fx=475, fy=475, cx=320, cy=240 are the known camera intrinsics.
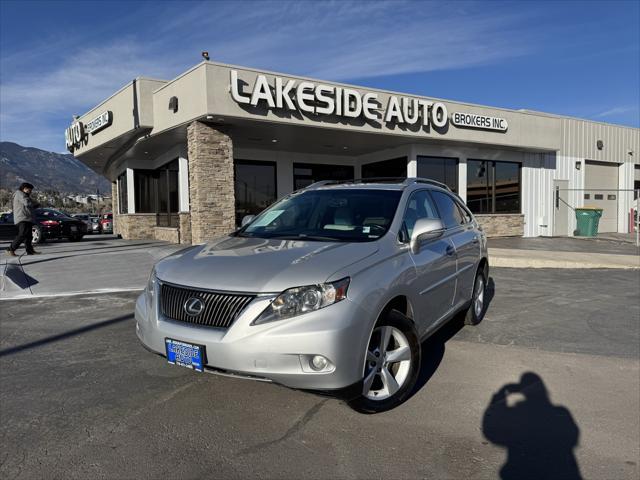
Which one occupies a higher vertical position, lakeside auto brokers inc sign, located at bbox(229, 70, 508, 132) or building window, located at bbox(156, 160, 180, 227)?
lakeside auto brokers inc sign, located at bbox(229, 70, 508, 132)

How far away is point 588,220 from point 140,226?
1916 cm

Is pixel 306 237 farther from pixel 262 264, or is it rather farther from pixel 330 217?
pixel 262 264

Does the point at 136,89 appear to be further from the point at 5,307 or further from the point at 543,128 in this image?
the point at 543,128

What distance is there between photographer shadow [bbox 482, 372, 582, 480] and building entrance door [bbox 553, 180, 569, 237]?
62.7 feet

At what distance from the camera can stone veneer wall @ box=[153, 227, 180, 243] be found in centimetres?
1684

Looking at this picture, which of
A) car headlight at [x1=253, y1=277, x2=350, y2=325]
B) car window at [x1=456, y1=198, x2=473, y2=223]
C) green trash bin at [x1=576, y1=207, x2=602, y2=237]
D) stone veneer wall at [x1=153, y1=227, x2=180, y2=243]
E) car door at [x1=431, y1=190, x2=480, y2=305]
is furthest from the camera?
green trash bin at [x1=576, y1=207, x2=602, y2=237]

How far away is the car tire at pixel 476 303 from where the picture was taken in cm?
566

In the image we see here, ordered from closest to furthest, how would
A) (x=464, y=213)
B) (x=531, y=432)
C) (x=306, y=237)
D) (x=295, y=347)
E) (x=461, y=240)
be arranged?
(x=295, y=347)
(x=531, y=432)
(x=306, y=237)
(x=461, y=240)
(x=464, y=213)

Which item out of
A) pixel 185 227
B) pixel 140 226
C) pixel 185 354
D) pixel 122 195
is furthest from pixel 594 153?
pixel 185 354

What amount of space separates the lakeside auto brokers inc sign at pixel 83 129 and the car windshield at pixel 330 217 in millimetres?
14273

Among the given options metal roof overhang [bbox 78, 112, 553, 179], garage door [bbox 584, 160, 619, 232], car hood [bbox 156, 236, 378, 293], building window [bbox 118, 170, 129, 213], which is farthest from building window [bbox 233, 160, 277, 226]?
garage door [bbox 584, 160, 619, 232]

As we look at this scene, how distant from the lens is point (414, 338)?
3.50 meters

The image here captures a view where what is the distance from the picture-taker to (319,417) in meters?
3.36

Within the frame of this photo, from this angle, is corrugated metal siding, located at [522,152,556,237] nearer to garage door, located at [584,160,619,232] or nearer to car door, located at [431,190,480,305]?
garage door, located at [584,160,619,232]
